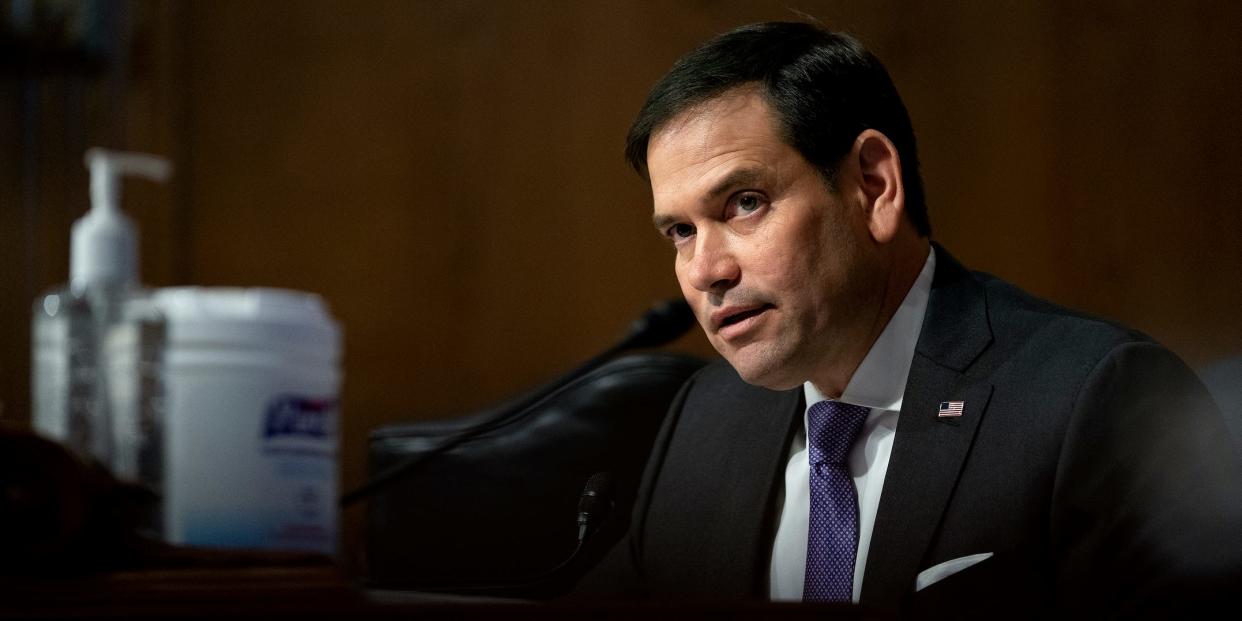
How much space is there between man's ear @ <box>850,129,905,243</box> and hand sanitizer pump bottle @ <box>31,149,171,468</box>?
61cm

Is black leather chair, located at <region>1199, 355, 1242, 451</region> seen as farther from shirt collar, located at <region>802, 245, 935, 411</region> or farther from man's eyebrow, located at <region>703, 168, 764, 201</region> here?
man's eyebrow, located at <region>703, 168, 764, 201</region>

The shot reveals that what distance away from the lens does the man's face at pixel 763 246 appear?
3.38ft

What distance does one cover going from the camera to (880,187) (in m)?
1.09

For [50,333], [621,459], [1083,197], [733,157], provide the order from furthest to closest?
[1083,197] → [621,459] → [733,157] → [50,333]

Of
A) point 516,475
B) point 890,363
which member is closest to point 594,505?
point 890,363

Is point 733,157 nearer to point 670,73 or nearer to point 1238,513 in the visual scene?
point 670,73

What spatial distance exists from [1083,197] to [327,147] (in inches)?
47.8

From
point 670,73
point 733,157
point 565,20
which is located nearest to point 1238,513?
point 733,157

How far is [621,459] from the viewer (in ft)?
4.62

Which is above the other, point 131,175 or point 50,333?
point 131,175

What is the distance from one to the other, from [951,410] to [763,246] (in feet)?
0.67

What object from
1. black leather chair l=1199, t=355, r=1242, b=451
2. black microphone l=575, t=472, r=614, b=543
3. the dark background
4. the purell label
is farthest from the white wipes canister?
the dark background

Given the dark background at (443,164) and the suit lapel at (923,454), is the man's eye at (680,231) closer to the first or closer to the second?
the suit lapel at (923,454)

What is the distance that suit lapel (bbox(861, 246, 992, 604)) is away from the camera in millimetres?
965
